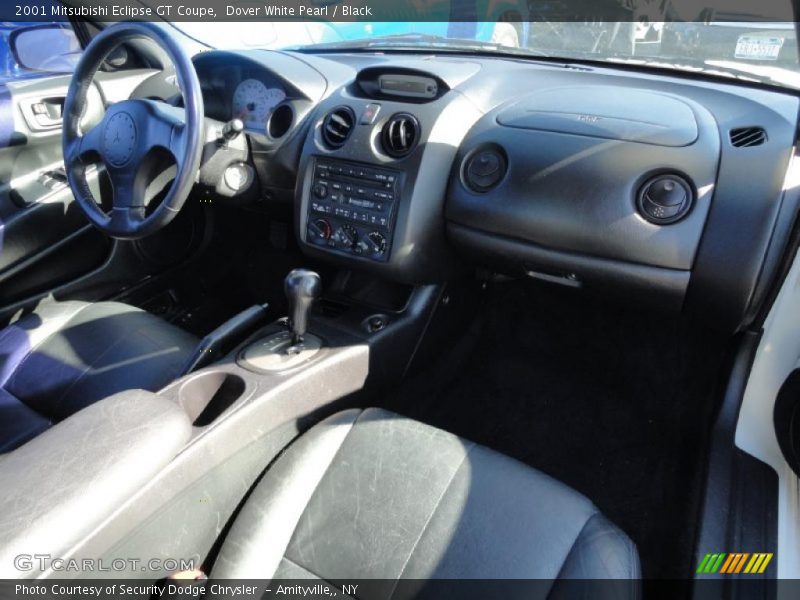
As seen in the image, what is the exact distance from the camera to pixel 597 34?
1762mm

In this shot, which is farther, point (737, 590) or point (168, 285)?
point (168, 285)

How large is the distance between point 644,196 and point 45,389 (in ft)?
5.25

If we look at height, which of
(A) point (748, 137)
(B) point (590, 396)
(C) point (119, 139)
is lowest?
(B) point (590, 396)

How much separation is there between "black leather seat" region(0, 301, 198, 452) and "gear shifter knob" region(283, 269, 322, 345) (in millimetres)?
391

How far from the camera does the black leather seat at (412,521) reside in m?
1.05

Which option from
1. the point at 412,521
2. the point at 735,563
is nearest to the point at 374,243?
the point at 412,521

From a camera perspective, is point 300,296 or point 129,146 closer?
point 300,296

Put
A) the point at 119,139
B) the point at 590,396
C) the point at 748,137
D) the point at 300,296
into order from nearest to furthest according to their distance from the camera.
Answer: the point at 748,137
the point at 300,296
the point at 119,139
the point at 590,396

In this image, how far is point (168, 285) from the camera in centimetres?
238

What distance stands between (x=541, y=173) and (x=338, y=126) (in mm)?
647

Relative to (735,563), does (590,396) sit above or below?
below

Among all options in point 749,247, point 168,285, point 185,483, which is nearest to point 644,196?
point 749,247

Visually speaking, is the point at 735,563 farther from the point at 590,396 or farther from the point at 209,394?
the point at 209,394

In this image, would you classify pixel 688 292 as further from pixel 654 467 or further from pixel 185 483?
pixel 185 483
